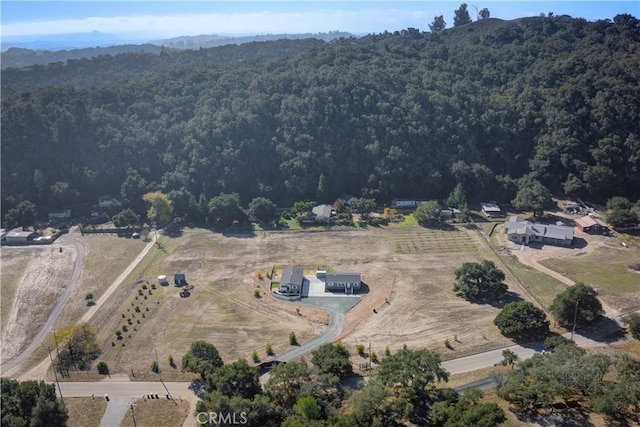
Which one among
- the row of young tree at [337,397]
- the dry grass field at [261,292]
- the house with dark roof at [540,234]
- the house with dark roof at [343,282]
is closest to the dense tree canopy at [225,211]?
the dry grass field at [261,292]

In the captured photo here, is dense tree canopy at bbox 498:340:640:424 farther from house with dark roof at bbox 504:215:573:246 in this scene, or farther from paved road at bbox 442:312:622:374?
house with dark roof at bbox 504:215:573:246

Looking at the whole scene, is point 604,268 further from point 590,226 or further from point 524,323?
point 524,323

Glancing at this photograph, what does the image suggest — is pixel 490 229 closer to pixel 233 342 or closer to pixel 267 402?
pixel 233 342

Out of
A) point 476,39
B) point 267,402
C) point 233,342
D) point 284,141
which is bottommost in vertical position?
point 233,342

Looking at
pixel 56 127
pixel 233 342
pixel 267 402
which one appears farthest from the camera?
pixel 56 127

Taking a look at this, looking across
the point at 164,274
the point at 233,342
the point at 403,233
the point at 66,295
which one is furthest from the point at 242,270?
the point at 403,233

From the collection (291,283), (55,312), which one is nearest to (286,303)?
(291,283)

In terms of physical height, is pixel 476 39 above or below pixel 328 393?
above
